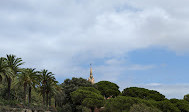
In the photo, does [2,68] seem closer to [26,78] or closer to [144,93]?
[26,78]

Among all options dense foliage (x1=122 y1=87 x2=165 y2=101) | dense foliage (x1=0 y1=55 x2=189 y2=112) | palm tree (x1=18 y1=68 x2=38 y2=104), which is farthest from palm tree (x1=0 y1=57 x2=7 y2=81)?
dense foliage (x1=122 y1=87 x2=165 y2=101)

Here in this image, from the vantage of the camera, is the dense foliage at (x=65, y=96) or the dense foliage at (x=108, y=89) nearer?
the dense foliage at (x=65, y=96)

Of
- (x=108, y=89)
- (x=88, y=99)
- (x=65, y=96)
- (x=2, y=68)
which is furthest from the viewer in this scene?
(x=108, y=89)

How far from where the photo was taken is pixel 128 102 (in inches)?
2243

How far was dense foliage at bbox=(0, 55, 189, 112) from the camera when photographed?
153 ft

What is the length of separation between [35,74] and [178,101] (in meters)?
48.3

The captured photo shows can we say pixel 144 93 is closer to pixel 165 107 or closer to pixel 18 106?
pixel 165 107

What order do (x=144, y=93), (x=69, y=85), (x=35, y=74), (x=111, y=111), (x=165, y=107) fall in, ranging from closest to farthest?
(x=35, y=74) < (x=111, y=111) < (x=165, y=107) < (x=69, y=85) < (x=144, y=93)

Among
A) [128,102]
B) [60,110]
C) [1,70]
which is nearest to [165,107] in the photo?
[128,102]

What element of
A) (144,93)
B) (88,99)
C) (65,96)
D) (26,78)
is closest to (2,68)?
(26,78)

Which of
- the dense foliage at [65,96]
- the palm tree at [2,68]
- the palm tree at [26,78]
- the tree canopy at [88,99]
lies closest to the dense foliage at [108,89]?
the dense foliage at [65,96]

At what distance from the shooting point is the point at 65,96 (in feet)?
253

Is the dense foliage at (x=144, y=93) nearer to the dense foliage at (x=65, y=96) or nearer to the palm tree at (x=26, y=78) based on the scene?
the dense foliage at (x=65, y=96)

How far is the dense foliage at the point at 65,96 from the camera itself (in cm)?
4653
